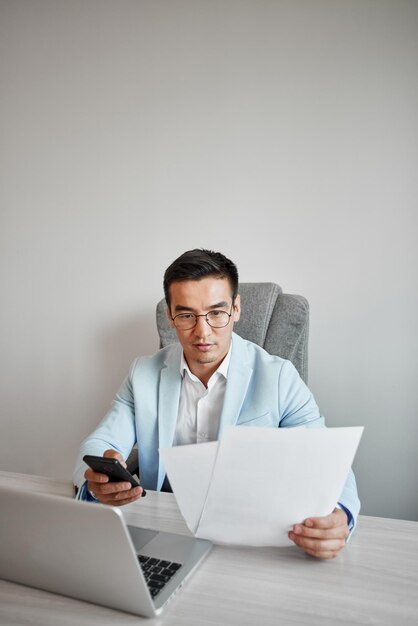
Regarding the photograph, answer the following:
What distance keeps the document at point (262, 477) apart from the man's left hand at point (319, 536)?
Result: 1cm

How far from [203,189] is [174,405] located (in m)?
1.16

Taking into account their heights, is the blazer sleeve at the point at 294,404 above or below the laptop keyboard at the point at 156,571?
above

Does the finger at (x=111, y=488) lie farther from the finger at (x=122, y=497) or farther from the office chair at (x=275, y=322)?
the office chair at (x=275, y=322)

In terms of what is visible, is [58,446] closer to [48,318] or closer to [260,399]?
[48,318]

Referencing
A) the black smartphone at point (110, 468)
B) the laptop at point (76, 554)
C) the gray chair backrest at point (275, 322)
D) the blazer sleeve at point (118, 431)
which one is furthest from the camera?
the gray chair backrest at point (275, 322)

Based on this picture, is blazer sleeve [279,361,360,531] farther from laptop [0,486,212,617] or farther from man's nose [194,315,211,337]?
laptop [0,486,212,617]

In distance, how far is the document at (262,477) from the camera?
0.83 meters

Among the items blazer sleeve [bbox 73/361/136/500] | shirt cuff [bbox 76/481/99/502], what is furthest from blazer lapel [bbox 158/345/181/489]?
shirt cuff [bbox 76/481/99/502]

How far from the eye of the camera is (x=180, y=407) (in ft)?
5.12

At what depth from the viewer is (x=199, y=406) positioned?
1531mm

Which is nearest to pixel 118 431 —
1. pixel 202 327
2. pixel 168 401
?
pixel 168 401

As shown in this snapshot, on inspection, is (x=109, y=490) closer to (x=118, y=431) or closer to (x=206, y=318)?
(x=118, y=431)

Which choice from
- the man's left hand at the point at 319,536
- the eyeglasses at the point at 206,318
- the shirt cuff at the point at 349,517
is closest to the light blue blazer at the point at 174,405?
the eyeglasses at the point at 206,318

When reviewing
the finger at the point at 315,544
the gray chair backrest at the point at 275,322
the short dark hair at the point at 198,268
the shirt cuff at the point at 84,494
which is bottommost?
the shirt cuff at the point at 84,494
